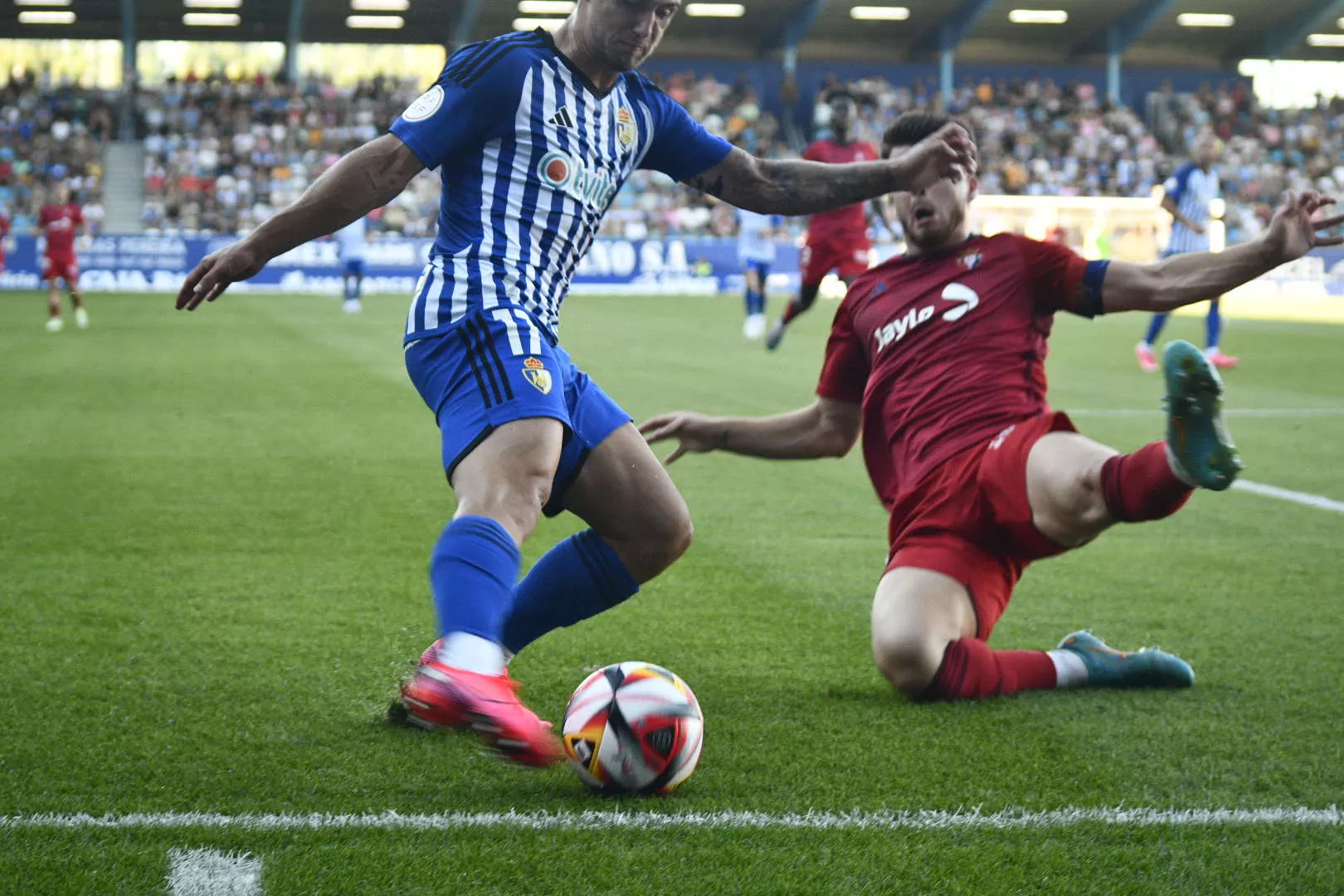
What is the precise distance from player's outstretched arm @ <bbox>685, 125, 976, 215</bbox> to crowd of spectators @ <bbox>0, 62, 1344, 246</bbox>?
92.1 feet

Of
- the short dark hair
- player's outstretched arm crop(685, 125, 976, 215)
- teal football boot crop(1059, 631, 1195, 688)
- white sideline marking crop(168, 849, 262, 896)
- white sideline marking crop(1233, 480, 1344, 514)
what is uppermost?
the short dark hair

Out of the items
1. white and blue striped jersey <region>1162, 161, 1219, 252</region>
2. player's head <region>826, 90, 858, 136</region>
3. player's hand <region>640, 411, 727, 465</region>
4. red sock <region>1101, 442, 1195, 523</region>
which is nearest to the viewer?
red sock <region>1101, 442, 1195, 523</region>

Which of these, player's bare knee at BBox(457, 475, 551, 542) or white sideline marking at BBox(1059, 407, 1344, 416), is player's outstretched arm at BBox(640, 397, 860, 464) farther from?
white sideline marking at BBox(1059, 407, 1344, 416)

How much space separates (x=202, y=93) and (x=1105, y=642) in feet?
123

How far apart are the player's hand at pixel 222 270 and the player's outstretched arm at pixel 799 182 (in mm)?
1329

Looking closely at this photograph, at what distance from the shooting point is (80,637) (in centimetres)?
421

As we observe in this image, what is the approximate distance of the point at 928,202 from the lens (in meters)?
4.13

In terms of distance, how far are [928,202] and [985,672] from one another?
1.35 meters

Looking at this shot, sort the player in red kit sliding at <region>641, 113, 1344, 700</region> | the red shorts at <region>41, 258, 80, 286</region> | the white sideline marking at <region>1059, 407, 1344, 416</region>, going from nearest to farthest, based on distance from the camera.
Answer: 1. the player in red kit sliding at <region>641, 113, 1344, 700</region>
2. the white sideline marking at <region>1059, 407, 1344, 416</region>
3. the red shorts at <region>41, 258, 80, 286</region>

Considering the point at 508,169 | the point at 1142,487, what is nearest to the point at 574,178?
the point at 508,169

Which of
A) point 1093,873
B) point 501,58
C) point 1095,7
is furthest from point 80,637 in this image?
point 1095,7

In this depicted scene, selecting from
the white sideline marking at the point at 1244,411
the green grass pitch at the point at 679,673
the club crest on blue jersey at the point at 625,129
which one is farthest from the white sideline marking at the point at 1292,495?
the club crest on blue jersey at the point at 625,129

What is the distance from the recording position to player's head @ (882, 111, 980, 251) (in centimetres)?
412

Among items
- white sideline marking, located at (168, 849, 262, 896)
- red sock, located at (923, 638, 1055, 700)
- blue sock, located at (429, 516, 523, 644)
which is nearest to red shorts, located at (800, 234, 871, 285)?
red sock, located at (923, 638, 1055, 700)
